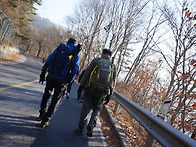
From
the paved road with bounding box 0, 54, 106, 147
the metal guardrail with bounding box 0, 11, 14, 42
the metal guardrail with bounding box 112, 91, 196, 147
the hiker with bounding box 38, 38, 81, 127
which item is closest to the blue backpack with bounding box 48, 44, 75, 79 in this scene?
the hiker with bounding box 38, 38, 81, 127

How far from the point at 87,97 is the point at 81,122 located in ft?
2.09

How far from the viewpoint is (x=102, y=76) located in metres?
3.38

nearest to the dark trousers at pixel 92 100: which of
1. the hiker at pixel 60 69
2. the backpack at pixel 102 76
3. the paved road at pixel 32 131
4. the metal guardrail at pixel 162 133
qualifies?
the backpack at pixel 102 76

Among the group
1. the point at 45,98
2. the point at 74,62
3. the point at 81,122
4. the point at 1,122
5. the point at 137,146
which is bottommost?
the point at 137,146

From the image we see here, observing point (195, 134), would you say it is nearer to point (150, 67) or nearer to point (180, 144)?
point (180, 144)

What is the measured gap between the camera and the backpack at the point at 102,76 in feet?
11.0

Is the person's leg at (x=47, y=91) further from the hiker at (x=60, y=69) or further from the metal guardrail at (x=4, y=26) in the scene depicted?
the metal guardrail at (x=4, y=26)

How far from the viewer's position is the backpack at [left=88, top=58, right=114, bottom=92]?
3.37 meters

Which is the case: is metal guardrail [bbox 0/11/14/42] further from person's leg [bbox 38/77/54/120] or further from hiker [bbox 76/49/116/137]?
hiker [bbox 76/49/116/137]

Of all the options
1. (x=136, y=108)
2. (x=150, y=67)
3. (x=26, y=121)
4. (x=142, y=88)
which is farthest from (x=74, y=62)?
→ (x=150, y=67)

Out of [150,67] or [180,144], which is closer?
[180,144]

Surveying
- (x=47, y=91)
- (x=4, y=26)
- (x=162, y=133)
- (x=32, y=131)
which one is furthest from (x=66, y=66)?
(x=4, y=26)

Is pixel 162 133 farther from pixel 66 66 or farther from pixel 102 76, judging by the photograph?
pixel 66 66

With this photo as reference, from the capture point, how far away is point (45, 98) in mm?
3611
